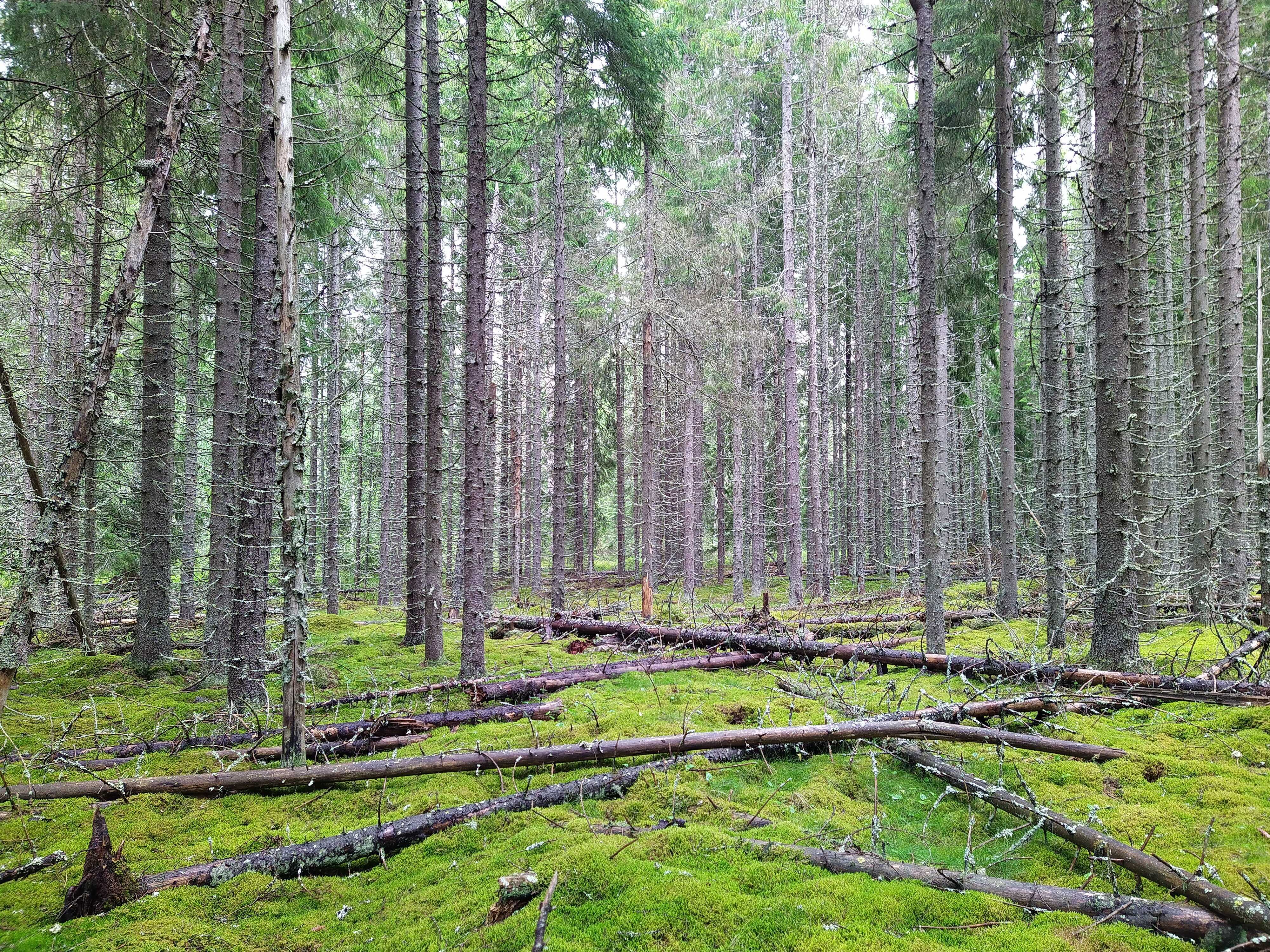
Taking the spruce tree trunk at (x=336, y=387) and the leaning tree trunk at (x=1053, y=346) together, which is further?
→ the spruce tree trunk at (x=336, y=387)

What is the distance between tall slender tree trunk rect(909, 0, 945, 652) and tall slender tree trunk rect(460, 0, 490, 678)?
5.77m

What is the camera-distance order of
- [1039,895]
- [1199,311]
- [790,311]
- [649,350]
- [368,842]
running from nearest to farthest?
[1039,895] → [368,842] → [1199,311] → [790,311] → [649,350]

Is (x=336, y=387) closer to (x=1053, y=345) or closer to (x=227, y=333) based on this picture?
(x=227, y=333)

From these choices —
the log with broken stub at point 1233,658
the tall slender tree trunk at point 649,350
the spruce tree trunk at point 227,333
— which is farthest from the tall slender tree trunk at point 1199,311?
the spruce tree trunk at point 227,333

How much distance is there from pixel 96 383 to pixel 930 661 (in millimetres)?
8484

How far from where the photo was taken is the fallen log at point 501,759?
14.9 feet

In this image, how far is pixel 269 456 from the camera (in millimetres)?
6688

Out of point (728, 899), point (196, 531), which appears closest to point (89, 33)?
point (196, 531)

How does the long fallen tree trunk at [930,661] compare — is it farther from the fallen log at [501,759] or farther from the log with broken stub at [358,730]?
the log with broken stub at [358,730]

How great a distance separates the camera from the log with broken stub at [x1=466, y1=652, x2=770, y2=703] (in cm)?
720

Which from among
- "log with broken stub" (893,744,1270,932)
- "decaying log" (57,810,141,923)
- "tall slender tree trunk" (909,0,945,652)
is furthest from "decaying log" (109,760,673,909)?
"tall slender tree trunk" (909,0,945,652)

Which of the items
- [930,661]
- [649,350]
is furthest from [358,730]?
[649,350]

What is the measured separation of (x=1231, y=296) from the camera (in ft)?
33.7

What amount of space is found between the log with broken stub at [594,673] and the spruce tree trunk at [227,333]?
2740 millimetres
